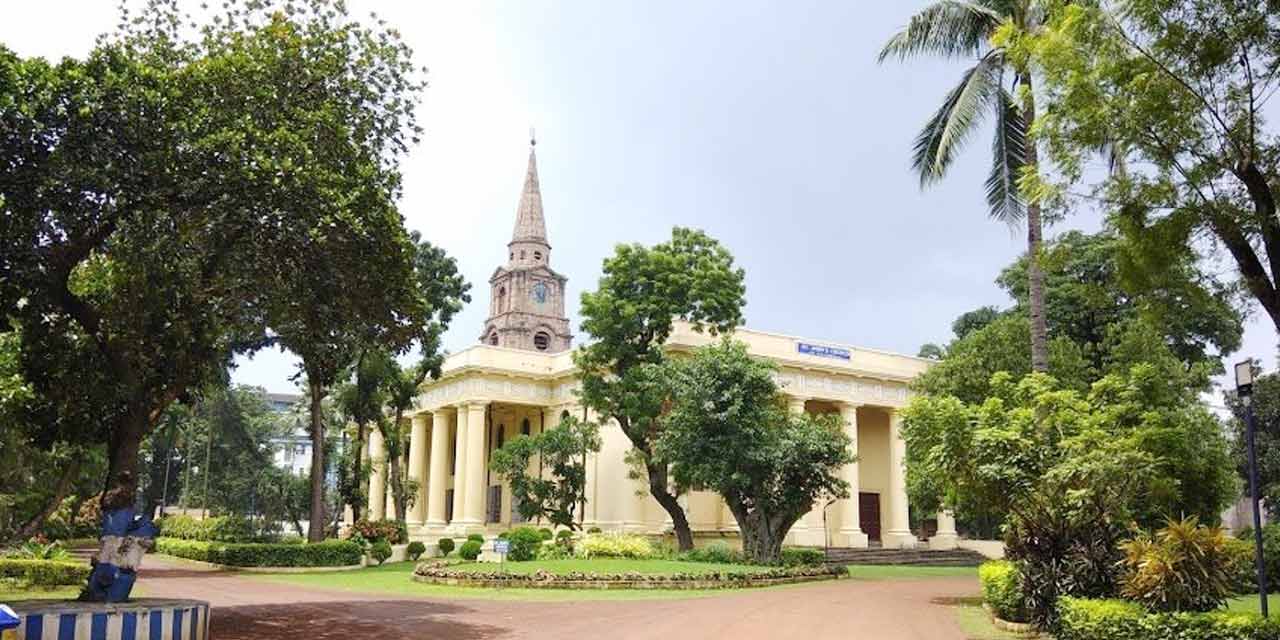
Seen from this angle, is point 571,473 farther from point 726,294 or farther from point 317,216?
point 317,216

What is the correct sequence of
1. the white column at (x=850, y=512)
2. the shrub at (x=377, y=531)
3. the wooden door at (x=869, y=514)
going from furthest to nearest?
the wooden door at (x=869, y=514) → the white column at (x=850, y=512) → the shrub at (x=377, y=531)

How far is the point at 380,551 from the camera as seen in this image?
3422cm

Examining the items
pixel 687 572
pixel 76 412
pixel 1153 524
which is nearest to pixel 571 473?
pixel 687 572

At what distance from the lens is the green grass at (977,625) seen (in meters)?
15.1

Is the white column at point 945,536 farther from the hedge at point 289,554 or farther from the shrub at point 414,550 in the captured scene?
the hedge at point 289,554

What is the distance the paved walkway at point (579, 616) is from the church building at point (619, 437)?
47.9ft

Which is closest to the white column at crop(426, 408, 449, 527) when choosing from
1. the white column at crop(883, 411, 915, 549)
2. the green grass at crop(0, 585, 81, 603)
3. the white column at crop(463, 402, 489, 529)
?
the white column at crop(463, 402, 489, 529)

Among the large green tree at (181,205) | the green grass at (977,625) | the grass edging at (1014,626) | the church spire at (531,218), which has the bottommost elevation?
the green grass at (977,625)

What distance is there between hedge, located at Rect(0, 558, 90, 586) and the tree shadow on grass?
7625 mm

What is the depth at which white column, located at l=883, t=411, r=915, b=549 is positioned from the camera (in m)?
43.2

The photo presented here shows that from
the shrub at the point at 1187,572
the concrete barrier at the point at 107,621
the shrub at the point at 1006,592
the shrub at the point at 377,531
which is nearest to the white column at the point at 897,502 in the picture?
the shrub at the point at 377,531

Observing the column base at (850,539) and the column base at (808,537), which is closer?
the column base at (808,537)

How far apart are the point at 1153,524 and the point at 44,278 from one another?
79.7 ft

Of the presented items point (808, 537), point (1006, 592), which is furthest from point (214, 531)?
point (1006, 592)
